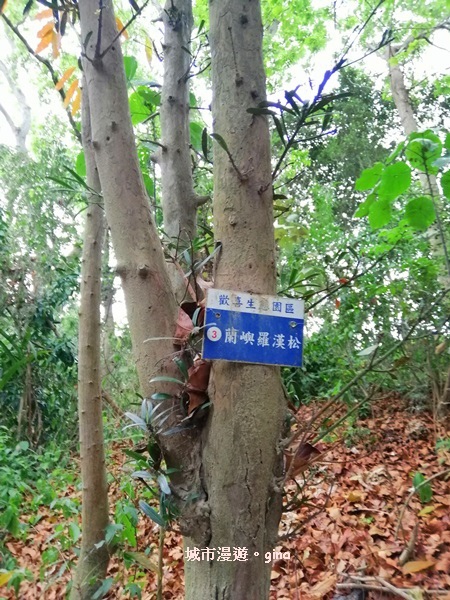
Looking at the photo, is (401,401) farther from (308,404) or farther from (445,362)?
(308,404)

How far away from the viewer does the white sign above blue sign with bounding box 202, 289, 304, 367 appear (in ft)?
2.86

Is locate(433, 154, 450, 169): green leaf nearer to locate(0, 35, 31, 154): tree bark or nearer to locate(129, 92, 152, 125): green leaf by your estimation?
locate(129, 92, 152, 125): green leaf

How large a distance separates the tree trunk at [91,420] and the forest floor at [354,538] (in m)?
0.11

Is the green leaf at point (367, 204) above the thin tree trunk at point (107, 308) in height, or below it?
below

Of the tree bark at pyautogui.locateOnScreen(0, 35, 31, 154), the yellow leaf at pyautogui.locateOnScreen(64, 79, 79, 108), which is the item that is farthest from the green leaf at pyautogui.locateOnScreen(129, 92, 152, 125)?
the tree bark at pyautogui.locateOnScreen(0, 35, 31, 154)

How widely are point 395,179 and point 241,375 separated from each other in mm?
912

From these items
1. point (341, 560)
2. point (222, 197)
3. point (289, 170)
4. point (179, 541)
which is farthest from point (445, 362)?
point (289, 170)

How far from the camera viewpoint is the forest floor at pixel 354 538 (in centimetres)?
162

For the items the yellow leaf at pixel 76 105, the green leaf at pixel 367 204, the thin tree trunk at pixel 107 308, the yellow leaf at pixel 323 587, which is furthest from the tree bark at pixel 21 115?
the yellow leaf at pixel 323 587

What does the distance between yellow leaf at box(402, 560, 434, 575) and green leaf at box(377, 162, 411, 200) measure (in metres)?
1.39

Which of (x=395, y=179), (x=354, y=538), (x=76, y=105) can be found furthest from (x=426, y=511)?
(x=76, y=105)

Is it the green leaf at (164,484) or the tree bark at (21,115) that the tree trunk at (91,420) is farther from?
the tree bark at (21,115)

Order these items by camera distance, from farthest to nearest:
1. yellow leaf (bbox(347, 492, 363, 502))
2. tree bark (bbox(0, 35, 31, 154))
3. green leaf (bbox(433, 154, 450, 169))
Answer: tree bark (bbox(0, 35, 31, 154)) < yellow leaf (bbox(347, 492, 363, 502)) < green leaf (bbox(433, 154, 450, 169))

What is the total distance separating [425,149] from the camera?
4.65ft
